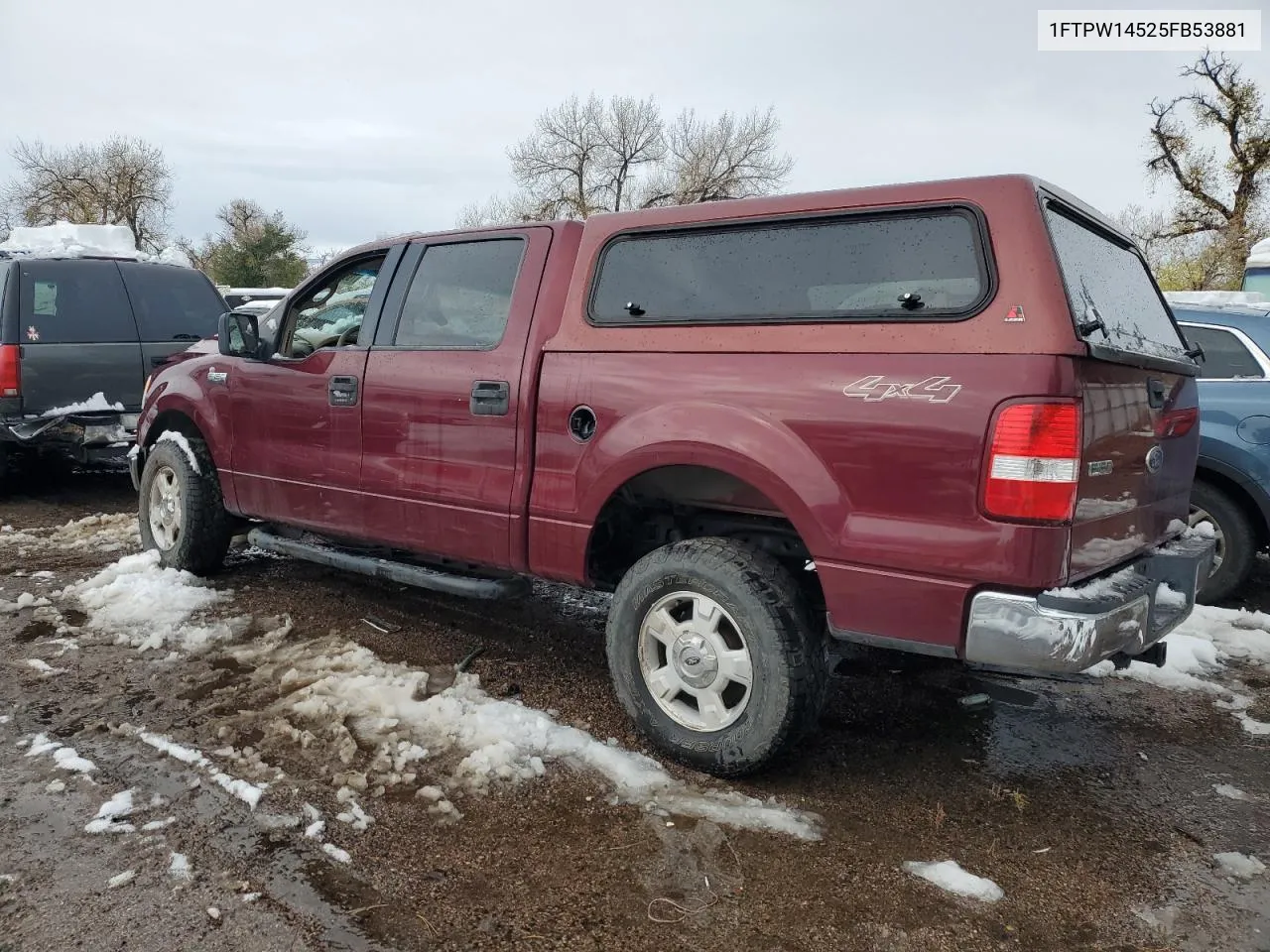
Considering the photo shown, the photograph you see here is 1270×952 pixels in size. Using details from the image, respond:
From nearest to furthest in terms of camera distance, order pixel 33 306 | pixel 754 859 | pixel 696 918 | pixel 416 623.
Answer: pixel 696 918, pixel 754 859, pixel 416 623, pixel 33 306

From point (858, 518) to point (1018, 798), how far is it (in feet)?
3.92

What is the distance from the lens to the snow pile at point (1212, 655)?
13.0ft

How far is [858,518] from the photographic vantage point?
108 inches

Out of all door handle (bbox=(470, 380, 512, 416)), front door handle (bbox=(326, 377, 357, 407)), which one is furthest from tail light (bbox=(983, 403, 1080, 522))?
front door handle (bbox=(326, 377, 357, 407))

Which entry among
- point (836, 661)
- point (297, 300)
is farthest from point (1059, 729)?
point (297, 300)

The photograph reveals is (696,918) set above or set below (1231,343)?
below

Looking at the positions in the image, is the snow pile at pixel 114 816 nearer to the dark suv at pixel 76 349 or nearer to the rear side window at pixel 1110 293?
the rear side window at pixel 1110 293

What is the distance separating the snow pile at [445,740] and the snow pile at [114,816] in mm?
551

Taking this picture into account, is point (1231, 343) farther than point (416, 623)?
Yes

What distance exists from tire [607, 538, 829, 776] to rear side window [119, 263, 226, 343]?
6136 millimetres

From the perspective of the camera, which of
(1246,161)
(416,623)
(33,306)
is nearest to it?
(416,623)

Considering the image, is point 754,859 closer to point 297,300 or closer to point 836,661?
point 836,661

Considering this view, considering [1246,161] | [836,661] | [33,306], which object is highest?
[1246,161]

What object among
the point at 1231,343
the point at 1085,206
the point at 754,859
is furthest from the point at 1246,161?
the point at 754,859
